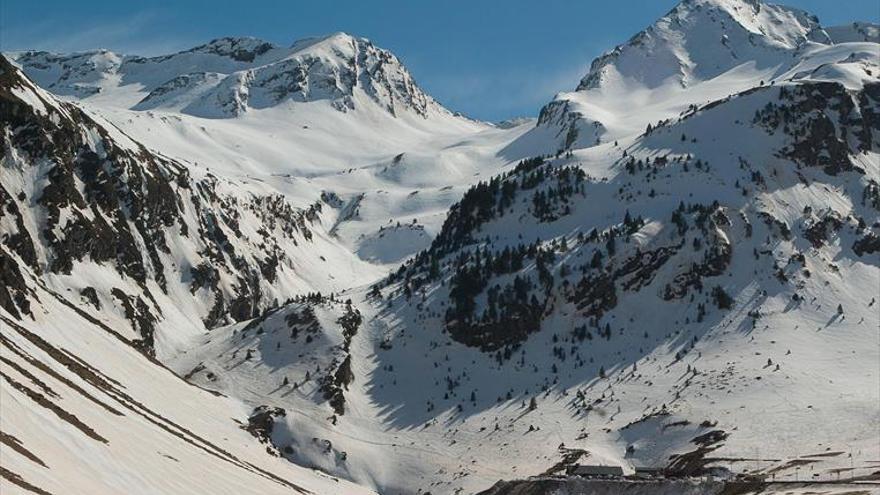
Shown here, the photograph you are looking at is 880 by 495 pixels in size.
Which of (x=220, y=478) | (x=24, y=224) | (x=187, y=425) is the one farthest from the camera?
(x=24, y=224)

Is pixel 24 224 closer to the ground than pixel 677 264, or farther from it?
farther from it

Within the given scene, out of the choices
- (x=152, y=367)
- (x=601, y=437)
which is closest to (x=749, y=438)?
(x=601, y=437)

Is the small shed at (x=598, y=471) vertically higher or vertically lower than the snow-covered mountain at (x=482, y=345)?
lower

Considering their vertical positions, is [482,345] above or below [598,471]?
above

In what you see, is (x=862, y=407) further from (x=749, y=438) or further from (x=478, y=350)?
(x=478, y=350)

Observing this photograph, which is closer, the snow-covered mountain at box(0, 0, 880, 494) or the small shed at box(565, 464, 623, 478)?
the small shed at box(565, 464, 623, 478)

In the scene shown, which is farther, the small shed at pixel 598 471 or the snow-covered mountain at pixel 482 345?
the snow-covered mountain at pixel 482 345

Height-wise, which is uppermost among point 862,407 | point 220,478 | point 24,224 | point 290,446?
point 24,224

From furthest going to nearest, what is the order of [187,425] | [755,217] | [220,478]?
[755,217]
[187,425]
[220,478]

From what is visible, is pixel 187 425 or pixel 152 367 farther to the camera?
pixel 152 367

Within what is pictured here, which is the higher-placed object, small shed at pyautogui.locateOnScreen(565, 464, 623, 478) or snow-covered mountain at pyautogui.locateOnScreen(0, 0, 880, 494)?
snow-covered mountain at pyautogui.locateOnScreen(0, 0, 880, 494)

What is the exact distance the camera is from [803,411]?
13475 centimetres

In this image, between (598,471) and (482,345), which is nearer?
(598,471)

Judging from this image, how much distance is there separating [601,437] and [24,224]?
316ft
